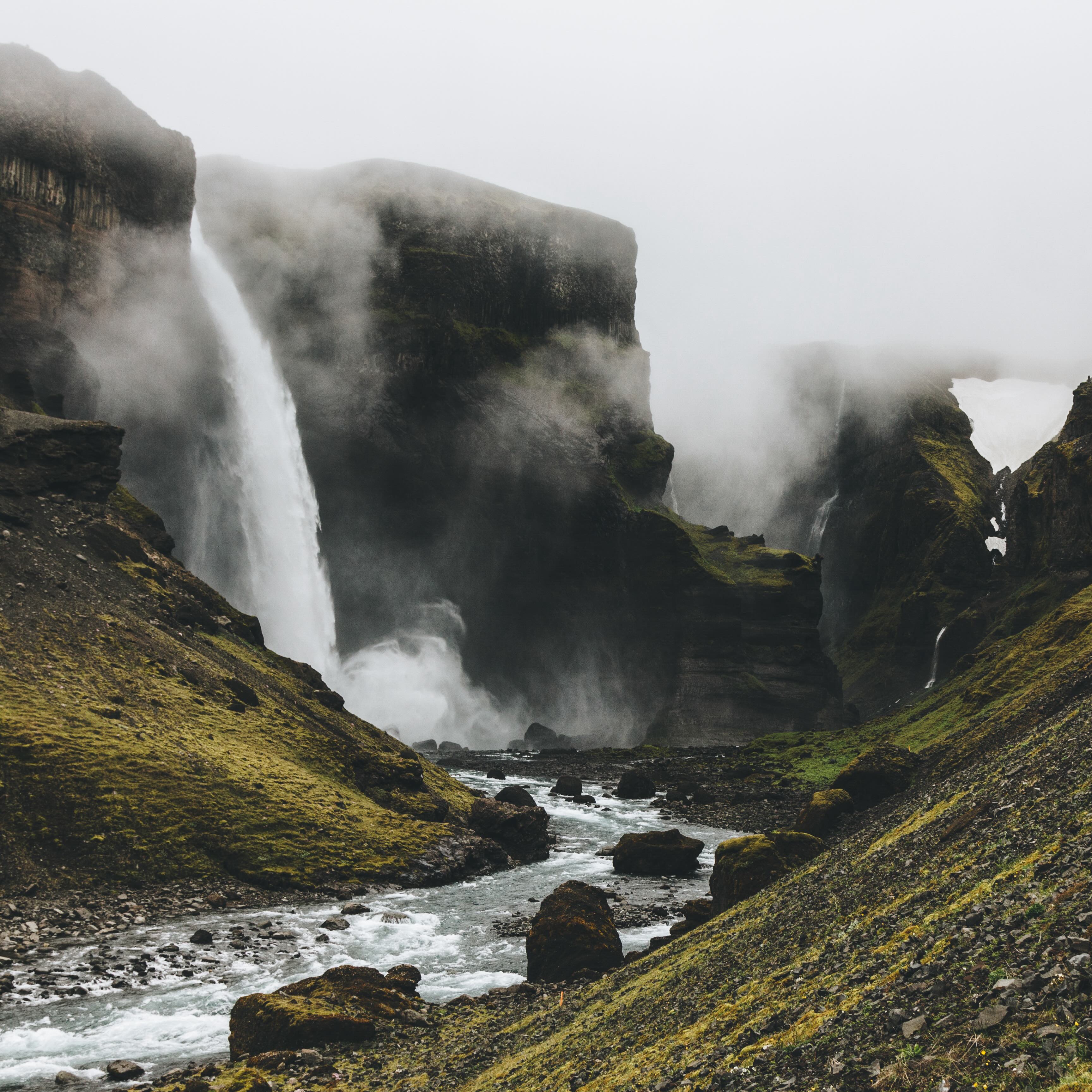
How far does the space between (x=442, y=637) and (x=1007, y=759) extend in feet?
386

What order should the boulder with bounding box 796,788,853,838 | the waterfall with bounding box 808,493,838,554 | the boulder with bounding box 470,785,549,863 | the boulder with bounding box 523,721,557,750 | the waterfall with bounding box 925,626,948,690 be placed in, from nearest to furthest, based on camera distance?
1. the boulder with bounding box 796,788,853,838
2. the boulder with bounding box 470,785,549,863
3. the boulder with bounding box 523,721,557,750
4. the waterfall with bounding box 925,626,948,690
5. the waterfall with bounding box 808,493,838,554

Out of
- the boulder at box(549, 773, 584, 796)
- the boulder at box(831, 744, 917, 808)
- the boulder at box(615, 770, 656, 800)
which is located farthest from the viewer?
the boulder at box(615, 770, 656, 800)

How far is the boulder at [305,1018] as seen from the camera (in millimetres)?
18297

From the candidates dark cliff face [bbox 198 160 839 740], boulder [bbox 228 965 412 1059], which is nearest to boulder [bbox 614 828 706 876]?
boulder [bbox 228 965 412 1059]

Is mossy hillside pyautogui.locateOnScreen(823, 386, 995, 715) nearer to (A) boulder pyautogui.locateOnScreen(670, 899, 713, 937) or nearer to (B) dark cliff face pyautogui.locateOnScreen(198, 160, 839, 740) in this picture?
(B) dark cliff face pyautogui.locateOnScreen(198, 160, 839, 740)

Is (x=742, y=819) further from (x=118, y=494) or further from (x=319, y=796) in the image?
(x=118, y=494)

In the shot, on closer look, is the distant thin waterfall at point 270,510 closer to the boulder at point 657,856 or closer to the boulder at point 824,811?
the boulder at point 657,856

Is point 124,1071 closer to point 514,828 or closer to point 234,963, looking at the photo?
point 234,963

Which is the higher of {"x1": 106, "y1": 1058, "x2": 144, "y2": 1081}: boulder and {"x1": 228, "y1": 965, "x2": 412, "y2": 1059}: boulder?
{"x1": 228, "y1": 965, "x2": 412, "y2": 1059}: boulder

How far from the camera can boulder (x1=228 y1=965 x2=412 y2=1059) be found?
18.3 metres

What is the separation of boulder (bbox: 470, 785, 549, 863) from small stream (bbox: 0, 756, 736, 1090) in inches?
126

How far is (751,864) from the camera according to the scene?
2684cm

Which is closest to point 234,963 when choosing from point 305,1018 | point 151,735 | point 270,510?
point 305,1018

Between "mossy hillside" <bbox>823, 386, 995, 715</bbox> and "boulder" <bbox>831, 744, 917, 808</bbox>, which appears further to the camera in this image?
"mossy hillside" <bbox>823, 386, 995, 715</bbox>
